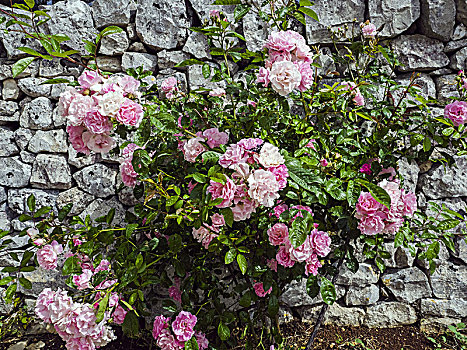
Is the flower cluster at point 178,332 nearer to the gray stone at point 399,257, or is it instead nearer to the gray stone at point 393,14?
the gray stone at point 399,257

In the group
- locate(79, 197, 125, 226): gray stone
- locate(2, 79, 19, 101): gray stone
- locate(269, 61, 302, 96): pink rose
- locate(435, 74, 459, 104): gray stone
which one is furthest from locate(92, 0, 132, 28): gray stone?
locate(435, 74, 459, 104): gray stone

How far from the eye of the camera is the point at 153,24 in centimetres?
190

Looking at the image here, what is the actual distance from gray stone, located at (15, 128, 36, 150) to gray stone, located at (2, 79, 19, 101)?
18 cm

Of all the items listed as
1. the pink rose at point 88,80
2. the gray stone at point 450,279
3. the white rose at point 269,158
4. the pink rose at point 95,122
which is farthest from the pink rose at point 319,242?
the gray stone at point 450,279

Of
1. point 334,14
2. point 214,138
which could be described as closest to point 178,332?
point 214,138

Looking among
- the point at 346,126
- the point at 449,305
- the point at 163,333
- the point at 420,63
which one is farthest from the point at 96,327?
the point at 420,63

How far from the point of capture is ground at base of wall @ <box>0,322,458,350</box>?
6.15 feet

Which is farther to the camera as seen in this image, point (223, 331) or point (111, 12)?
point (111, 12)

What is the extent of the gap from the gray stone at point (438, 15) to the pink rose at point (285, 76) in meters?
1.21

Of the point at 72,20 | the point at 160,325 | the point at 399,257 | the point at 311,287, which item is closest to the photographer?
the point at 311,287

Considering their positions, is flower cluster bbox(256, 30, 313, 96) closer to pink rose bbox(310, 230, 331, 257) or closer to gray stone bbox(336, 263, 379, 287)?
pink rose bbox(310, 230, 331, 257)

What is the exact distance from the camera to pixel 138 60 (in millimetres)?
1928

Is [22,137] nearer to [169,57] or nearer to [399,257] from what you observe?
[169,57]

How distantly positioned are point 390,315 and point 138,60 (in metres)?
2.01
